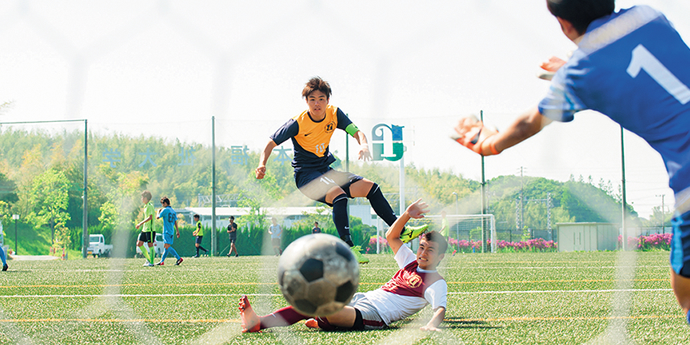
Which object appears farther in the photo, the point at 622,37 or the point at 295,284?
the point at 295,284

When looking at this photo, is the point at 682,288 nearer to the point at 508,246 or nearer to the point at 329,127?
the point at 329,127

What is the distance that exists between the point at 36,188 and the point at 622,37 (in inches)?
739

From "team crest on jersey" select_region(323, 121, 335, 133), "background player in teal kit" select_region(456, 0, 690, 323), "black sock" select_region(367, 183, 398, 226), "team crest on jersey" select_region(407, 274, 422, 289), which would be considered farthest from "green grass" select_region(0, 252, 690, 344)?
"team crest on jersey" select_region(323, 121, 335, 133)

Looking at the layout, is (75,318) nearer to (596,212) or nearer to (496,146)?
(496,146)

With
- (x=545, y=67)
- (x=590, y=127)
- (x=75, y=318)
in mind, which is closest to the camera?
(x=545, y=67)

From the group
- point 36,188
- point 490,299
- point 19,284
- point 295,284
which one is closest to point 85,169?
point 36,188

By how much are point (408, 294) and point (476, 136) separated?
162 centimetres

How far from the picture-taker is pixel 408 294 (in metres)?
3.23

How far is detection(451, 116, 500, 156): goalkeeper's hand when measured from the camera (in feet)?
5.72

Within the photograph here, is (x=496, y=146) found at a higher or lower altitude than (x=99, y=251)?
higher

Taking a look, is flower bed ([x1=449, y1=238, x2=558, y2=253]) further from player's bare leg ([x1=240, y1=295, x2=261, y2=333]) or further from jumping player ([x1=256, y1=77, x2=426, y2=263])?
player's bare leg ([x1=240, y1=295, x2=261, y2=333])

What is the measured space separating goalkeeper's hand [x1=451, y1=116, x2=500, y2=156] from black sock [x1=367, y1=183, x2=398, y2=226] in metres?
2.62

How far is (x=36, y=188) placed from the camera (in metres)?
17.3

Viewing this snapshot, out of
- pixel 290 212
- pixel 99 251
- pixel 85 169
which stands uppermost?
pixel 85 169
